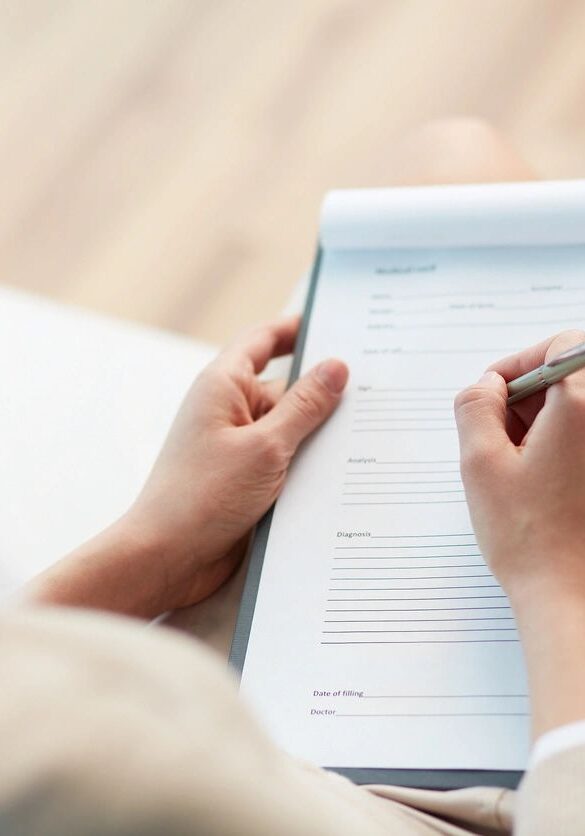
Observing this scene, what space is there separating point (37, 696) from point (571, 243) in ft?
1.93

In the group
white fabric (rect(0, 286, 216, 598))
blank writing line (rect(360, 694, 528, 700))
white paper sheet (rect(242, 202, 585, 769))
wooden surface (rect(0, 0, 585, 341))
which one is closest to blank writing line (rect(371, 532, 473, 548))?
white paper sheet (rect(242, 202, 585, 769))

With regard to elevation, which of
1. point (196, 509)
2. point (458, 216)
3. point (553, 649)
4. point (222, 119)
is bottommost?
point (553, 649)

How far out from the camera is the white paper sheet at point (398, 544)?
1.79 feet

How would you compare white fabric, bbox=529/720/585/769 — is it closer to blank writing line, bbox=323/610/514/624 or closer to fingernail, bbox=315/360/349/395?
blank writing line, bbox=323/610/514/624

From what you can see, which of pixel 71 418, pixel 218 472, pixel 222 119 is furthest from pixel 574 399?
pixel 222 119

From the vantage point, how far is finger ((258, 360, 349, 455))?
68cm

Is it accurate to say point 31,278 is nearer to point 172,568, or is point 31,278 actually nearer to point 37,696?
point 172,568

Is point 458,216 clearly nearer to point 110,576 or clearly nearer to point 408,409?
point 408,409

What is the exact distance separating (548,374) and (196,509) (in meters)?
0.26

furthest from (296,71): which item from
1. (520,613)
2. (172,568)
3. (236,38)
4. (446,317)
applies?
(520,613)

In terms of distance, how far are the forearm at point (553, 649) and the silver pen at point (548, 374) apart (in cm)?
11

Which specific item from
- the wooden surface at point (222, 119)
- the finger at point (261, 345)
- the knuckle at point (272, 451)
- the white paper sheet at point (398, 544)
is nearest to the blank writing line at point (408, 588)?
the white paper sheet at point (398, 544)

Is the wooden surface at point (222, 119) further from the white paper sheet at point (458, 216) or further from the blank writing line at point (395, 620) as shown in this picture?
the blank writing line at point (395, 620)

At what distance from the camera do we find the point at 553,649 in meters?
0.48
